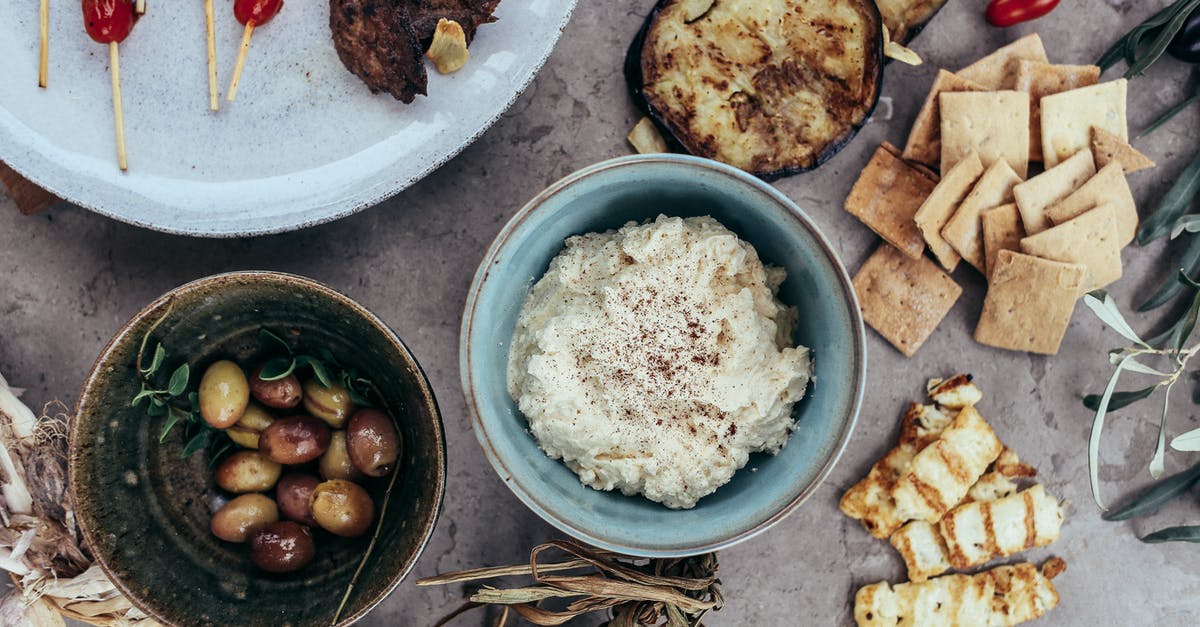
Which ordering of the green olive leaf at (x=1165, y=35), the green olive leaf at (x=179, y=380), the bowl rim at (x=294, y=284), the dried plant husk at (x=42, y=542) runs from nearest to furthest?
the bowl rim at (x=294, y=284), the green olive leaf at (x=179, y=380), the dried plant husk at (x=42, y=542), the green olive leaf at (x=1165, y=35)

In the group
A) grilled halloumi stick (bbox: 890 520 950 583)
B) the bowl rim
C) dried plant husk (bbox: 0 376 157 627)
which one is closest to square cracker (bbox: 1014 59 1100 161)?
grilled halloumi stick (bbox: 890 520 950 583)

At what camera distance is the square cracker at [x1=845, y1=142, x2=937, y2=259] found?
5.80 feet

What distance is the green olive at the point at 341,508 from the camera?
58.5 inches

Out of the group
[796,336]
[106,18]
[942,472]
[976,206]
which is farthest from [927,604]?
[106,18]

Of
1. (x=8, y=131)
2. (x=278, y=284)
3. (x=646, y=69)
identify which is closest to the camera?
(x=278, y=284)

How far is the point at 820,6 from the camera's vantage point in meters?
1.60

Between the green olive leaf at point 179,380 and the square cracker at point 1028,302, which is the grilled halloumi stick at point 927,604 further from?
the green olive leaf at point 179,380

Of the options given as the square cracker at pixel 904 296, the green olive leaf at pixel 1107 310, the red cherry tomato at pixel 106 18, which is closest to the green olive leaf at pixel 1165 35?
the green olive leaf at pixel 1107 310

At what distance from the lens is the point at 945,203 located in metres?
1.73

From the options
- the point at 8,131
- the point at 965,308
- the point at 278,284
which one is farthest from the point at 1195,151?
the point at 8,131

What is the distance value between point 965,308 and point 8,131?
6.60ft

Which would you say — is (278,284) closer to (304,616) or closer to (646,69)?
(304,616)

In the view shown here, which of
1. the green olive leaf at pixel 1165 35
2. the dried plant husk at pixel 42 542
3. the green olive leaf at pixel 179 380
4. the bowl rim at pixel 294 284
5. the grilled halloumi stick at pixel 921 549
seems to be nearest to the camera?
the bowl rim at pixel 294 284

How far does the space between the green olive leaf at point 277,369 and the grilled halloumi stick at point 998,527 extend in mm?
1439
